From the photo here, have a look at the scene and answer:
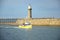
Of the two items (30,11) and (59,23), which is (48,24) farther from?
(30,11)

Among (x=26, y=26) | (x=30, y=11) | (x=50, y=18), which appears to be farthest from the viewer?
(x=50, y=18)

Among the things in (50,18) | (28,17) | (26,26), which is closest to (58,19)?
(50,18)

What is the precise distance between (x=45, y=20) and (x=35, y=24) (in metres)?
3.81

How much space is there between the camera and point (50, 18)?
92.1m

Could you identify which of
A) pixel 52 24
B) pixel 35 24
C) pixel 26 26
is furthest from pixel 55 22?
pixel 26 26

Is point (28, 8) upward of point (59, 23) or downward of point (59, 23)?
upward

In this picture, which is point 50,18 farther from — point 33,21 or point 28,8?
point 28,8

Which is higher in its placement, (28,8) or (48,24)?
(28,8)

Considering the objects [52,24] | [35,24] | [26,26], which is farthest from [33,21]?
[26,26]

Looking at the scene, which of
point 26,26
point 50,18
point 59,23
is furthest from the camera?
point 50,18

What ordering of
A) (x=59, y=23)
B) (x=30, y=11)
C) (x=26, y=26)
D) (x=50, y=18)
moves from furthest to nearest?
(x=50, y=18) < (x=59, y=23) < (x=30, y=11) < (x=26, y=26)

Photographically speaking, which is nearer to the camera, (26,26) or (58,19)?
(26,26)

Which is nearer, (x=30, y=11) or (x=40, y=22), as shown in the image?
(x=30, y=11)

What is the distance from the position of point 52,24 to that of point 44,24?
293cm
